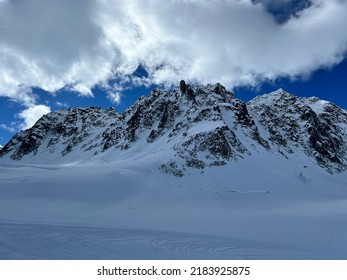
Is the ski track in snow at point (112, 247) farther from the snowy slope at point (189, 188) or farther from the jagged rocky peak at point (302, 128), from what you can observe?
the jagged rocky peak at point (302, 128)

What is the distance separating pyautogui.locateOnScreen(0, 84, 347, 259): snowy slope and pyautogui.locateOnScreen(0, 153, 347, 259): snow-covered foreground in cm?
15

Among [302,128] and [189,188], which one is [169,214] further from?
[302,128]

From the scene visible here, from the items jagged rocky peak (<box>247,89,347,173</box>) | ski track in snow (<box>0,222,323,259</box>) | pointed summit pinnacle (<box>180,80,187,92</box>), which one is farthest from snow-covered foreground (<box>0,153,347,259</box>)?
pointed summit pinnacle (<box>180,80,187,92</box>)

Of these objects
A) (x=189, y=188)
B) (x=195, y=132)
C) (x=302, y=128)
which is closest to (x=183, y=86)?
(x=195, y=132)

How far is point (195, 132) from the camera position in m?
73.4

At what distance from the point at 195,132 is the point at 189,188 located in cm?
A: 2127

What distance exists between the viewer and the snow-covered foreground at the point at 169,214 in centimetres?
1933

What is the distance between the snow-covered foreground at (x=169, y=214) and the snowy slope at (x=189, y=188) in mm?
146

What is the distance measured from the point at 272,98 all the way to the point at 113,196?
349 feet

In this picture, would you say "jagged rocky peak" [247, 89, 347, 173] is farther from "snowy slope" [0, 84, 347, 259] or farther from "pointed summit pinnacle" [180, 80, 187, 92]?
"pointed summit pinnacle" [180, 80, 187, 92]

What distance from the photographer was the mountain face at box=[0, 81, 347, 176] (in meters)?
69.7

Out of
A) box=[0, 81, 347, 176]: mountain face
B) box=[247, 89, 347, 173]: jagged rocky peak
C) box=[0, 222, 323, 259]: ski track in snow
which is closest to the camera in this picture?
box=[0, 222, 323, 259]: ski track in snow
